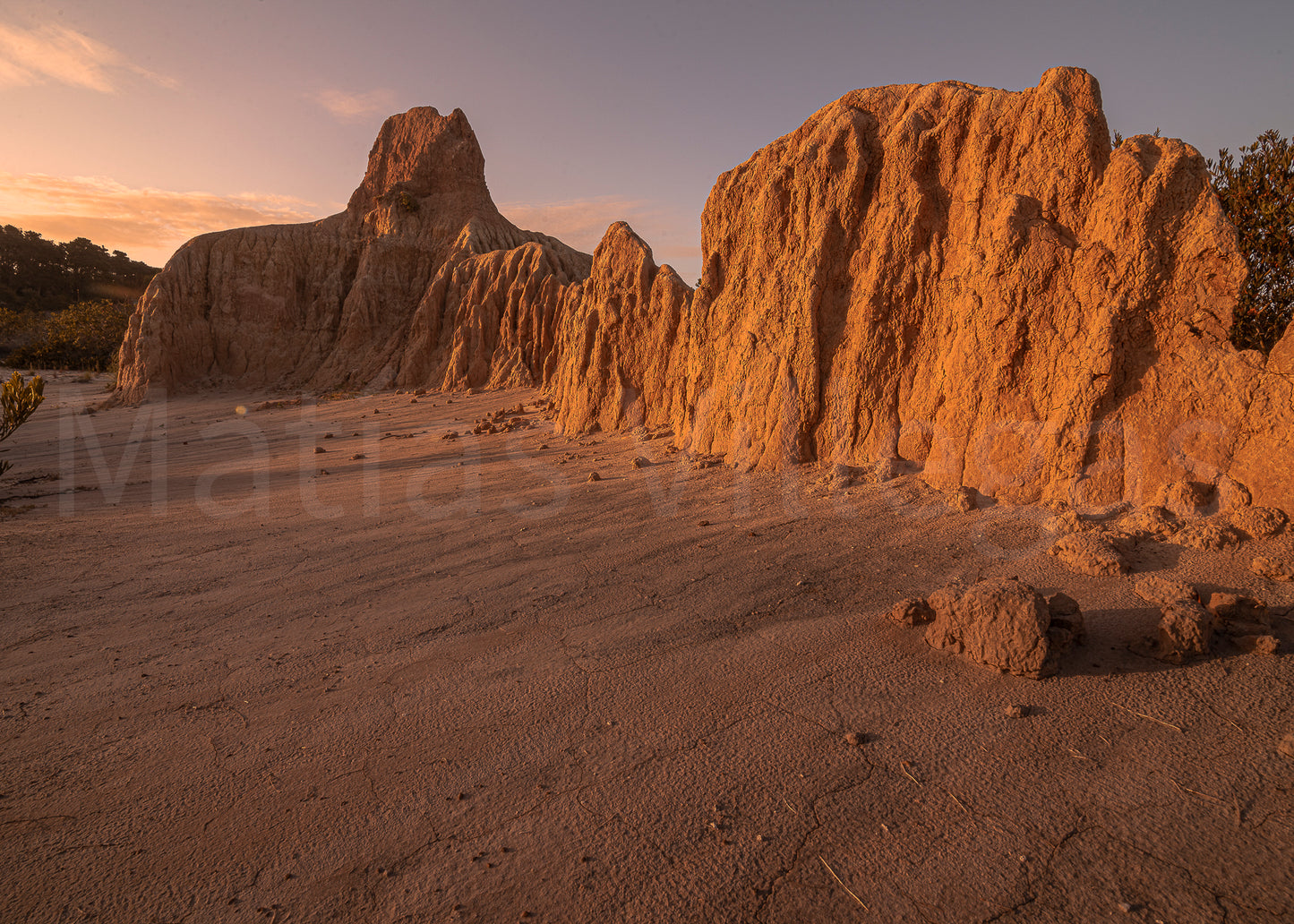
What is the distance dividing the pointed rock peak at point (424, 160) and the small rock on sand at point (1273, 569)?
1231 inches

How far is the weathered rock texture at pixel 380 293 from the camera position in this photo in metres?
20.0

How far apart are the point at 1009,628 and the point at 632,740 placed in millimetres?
2209

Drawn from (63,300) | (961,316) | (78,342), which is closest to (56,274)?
(63,300)

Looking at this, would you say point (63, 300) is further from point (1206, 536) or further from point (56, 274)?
point (1206, 536)

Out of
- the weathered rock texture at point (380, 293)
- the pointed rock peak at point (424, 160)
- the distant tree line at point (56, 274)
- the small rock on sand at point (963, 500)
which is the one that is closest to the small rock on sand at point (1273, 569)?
the small rock on sand at point (963, 500)

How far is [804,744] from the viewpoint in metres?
2.97

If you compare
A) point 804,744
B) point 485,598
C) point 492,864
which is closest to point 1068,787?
point 804,744

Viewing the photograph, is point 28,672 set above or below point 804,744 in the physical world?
below

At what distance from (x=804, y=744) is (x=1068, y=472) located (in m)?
3.88

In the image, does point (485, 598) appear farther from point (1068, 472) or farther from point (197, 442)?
point (197, 442)

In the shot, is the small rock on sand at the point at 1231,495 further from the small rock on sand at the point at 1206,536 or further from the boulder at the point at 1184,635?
the boulder at the point at 1184,635

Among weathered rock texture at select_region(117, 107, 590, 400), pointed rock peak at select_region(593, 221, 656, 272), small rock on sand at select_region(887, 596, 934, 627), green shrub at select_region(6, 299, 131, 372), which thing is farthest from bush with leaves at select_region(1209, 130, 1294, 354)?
green shrub at select_region(6, 299, 131, 372)

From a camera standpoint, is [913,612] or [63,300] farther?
[63,300]

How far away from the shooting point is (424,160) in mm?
28812
